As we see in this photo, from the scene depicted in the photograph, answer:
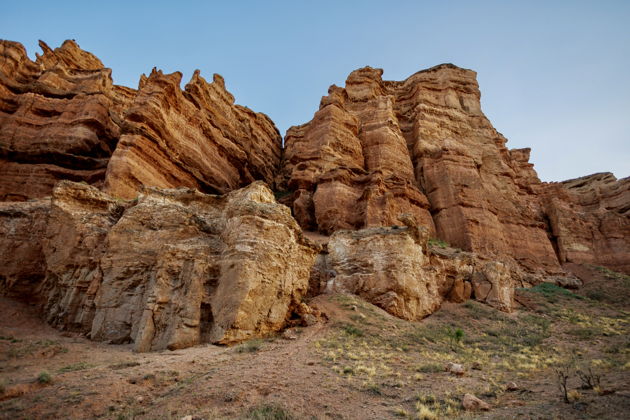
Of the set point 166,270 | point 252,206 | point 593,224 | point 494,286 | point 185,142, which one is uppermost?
point 185,142

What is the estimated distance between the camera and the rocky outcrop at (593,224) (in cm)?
3909

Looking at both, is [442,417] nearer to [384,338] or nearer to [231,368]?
[231,368]

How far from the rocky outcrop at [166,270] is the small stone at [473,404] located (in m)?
7.81

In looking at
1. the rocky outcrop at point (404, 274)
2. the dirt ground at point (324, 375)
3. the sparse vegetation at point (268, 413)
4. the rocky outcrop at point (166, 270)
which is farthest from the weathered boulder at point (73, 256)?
the rocky outcrop at point (404, 274)

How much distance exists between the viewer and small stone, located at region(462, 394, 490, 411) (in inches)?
281

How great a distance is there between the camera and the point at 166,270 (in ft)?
43.3

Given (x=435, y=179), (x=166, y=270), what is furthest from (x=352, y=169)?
(x=166, y=270)

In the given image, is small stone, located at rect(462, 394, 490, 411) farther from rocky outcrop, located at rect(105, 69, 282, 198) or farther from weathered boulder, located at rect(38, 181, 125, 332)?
rocky outcrop, located at rect(105, 69, 282, 198)

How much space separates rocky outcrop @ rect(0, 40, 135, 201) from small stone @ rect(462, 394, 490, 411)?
28.7m

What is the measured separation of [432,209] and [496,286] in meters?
13.4

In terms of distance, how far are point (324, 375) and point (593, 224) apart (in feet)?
161

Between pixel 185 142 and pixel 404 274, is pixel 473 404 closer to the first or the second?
pixel 404 274

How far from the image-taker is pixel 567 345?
15.7 m

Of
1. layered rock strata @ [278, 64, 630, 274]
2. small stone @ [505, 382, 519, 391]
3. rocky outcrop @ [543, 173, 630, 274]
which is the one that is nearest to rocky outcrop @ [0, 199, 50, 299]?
small stone @ [505, 382, 519, 391]
